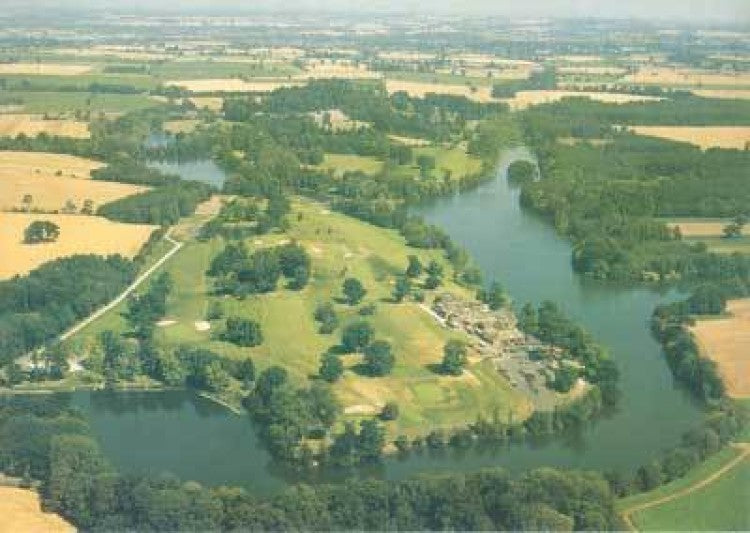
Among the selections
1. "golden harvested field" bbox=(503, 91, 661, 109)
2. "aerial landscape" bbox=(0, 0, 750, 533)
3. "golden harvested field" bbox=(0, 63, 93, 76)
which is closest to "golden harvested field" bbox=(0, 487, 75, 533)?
"aerial landscape" bbox=(0, 0, 750, 533)

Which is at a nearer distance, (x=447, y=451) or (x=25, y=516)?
(x=25, y=516)

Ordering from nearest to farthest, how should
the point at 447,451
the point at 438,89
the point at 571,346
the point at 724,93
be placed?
the point at 447,451 → the point at 571,346 → the point at 724,93 → the point at 438,89

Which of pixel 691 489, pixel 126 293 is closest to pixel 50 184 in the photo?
pixel 126 293

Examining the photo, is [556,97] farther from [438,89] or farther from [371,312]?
[371,312]

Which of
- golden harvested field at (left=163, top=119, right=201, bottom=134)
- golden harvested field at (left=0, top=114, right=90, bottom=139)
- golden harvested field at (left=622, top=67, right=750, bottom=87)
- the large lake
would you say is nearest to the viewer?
the large lake

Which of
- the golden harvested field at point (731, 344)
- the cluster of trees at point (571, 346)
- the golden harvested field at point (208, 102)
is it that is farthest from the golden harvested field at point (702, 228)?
the golden harvested field at point (208, 102)

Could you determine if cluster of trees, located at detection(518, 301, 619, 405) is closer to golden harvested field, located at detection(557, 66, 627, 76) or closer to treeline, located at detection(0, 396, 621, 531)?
treeline, located at detection(0, 396, 621, 531)

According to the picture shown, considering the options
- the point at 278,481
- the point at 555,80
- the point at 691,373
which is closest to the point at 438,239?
Result: the point at 691,373
